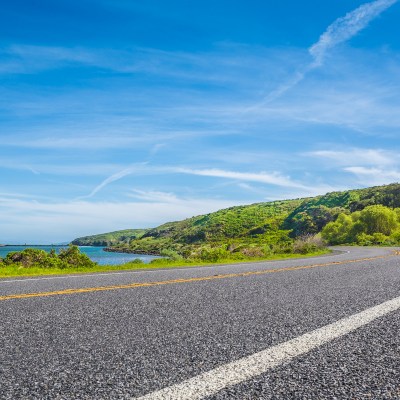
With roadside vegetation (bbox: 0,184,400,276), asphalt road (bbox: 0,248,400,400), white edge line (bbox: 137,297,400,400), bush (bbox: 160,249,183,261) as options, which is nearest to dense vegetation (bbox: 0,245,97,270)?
roadside vegetation (bbox: 0,184,400,276)

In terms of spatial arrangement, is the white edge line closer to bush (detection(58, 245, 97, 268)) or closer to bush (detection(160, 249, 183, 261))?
bush (detection(58, 245, 97, 268))

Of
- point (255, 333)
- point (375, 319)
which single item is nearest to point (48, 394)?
point (255, 333)

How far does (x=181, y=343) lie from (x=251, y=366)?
811 millimetres

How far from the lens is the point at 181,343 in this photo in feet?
11.6

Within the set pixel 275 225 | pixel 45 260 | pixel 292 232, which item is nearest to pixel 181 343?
pixel 45 260

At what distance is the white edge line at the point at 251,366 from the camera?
7.96 feet

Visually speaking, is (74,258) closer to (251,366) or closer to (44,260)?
(44,260)

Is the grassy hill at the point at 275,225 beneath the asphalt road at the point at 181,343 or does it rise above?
above

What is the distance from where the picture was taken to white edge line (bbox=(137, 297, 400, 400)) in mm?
2426

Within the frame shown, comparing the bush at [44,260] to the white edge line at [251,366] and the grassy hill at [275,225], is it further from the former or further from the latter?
the grassy hill at [275,225]

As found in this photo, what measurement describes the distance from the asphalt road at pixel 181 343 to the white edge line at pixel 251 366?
0.05m

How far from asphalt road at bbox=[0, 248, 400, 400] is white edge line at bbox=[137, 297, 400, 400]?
0.16 feet

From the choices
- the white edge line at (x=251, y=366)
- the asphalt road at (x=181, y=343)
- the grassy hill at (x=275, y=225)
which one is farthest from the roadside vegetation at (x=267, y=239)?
the white edge line at (x=251, y=366)

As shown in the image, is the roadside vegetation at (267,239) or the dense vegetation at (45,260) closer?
the dense vegetation at (45,260)
